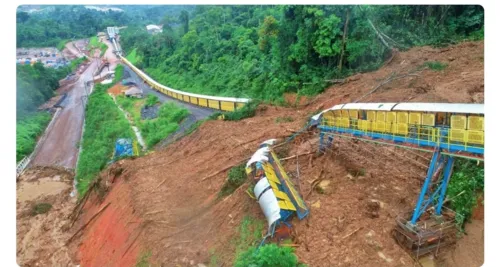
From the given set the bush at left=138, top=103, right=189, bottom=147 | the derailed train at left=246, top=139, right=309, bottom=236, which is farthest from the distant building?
the derailed train at left=246, top=139, right=309, bottom=236

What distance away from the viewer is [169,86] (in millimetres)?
31625

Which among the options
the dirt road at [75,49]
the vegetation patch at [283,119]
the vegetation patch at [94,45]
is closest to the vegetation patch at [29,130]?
the dirt road at [75,49]

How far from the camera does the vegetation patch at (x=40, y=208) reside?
19.1 m

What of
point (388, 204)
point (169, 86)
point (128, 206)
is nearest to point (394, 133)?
point (388, 204)

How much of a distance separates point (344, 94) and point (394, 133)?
27.4ft

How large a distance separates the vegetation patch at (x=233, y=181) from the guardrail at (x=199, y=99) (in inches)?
408

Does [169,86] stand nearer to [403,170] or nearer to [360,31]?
[360,31]

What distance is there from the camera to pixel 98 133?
2659cm

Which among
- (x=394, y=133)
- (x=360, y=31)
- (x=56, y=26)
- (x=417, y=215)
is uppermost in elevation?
(x=56, y=26)

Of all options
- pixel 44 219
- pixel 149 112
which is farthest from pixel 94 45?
pixel 44 219

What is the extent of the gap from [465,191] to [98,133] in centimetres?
2346

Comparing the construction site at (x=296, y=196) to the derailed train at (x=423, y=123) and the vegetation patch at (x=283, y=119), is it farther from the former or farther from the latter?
the derailed train at (x=423, y=123)

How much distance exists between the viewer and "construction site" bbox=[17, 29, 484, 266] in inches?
383

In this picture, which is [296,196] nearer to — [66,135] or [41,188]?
[41,188]
